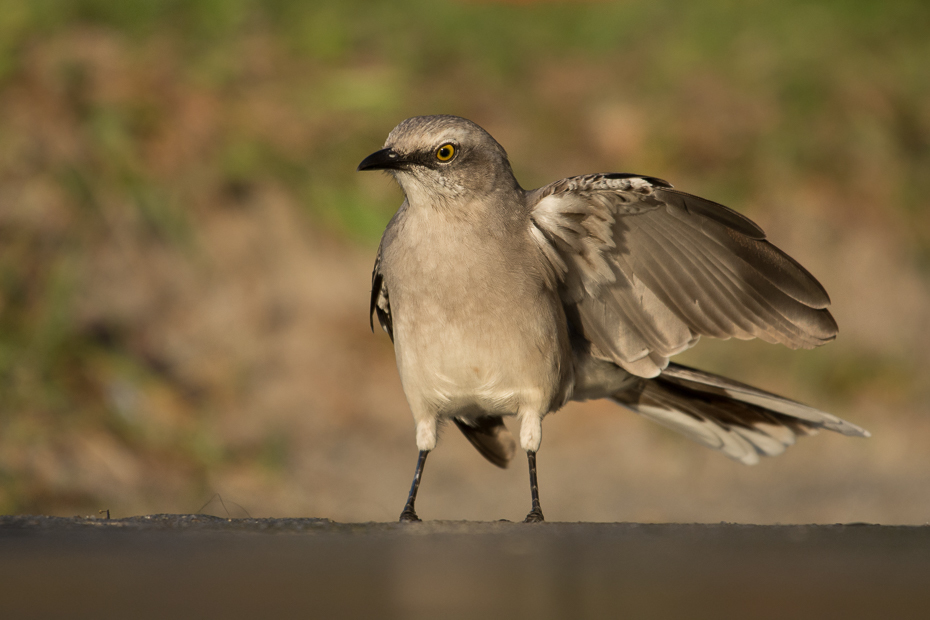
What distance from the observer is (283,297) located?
950 centimetres

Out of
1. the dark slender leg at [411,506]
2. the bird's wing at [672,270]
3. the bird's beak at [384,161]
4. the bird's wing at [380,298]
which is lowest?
the dark slender leg at [411,506]

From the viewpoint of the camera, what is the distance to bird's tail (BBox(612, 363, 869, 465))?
4.87 m

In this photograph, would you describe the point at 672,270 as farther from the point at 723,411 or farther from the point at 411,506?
the point at 411,506

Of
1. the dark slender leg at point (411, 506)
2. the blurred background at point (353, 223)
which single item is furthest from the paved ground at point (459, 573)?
the blurred background at point (353, 223)

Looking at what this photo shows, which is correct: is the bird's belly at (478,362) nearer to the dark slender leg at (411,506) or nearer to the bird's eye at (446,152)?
the dark slender leg at (411,506)

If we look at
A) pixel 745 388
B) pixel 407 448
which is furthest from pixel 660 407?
pixel 407 448

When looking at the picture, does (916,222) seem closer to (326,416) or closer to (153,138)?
(326,416)

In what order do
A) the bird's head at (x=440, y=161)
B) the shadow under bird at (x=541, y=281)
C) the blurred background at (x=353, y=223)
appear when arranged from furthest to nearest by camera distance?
1. the blurred background at (x=353, y=223)
2. the bird's head at (x=440, y=161)
3. the shadow under bird at (x=541, y=281)

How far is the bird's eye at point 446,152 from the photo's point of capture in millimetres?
4430

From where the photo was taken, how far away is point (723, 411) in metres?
5.15

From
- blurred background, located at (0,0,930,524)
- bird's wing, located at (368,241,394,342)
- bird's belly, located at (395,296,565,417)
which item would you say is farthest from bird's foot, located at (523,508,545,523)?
blurred background, located at (0,0,930,524)

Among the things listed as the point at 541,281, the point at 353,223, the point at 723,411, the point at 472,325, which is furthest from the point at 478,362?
the point at 353,223

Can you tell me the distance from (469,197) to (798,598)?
8.12 feet

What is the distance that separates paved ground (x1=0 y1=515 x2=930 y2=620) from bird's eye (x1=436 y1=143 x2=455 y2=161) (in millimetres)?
1909
